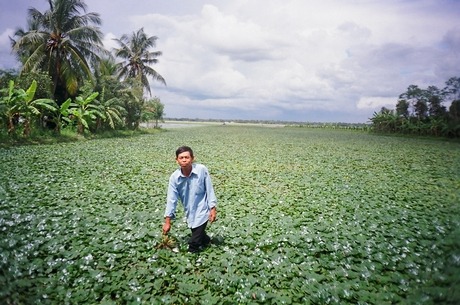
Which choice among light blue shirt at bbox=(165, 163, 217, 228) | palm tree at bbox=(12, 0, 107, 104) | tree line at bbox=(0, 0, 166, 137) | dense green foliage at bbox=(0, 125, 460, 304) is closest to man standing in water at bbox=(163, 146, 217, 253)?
light blue shirt at bbox=(165, 163, 217, 228)

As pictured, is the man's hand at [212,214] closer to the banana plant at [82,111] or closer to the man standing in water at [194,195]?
the man standing in water at [194,195]

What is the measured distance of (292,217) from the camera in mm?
6977

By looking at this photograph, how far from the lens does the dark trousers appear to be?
15.6 ft

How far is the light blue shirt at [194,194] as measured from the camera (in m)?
4.62

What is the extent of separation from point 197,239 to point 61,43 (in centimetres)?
2270

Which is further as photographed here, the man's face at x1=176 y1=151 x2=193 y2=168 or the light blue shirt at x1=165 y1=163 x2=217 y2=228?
the light blue shirt at x1=165 y1=163 x2=217 y2=228

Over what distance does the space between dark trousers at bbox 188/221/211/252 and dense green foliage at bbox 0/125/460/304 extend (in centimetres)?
15

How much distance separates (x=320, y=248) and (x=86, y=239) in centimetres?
469

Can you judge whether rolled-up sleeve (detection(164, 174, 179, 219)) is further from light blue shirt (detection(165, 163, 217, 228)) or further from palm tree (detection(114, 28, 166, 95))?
palm tree (detection(114, 28, 166, 95))

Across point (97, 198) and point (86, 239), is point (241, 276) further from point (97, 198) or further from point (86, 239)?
point (97, 198)

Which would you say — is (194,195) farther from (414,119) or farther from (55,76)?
(414,119)

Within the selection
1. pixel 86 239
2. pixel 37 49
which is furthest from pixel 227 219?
pixel 37 49

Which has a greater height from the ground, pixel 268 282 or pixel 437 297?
pixel 437 297

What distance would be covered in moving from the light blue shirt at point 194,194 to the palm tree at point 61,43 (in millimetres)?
21533
